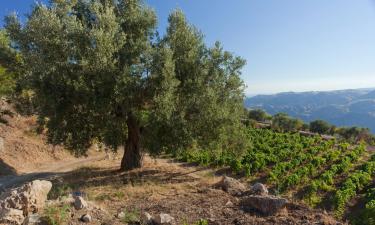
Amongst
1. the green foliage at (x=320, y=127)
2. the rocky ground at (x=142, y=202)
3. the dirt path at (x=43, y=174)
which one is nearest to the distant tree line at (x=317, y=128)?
the green foliage at (x=320, y=127)

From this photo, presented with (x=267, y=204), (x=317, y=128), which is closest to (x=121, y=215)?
(x=267, y=204)

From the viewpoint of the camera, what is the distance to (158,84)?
1836 cm

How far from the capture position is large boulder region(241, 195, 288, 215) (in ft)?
38.5

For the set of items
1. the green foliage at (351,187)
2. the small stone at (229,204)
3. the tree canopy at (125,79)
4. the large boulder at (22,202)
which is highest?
the tree canopy at (125,79)

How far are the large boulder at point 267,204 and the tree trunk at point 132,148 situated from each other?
10.3m

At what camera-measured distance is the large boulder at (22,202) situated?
10422 millimetres

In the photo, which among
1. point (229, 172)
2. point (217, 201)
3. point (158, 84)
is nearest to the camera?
point (217, 201)

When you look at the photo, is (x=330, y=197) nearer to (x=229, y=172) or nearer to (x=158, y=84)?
(x=229, y=172)

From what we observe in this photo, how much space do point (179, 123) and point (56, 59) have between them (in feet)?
23.1

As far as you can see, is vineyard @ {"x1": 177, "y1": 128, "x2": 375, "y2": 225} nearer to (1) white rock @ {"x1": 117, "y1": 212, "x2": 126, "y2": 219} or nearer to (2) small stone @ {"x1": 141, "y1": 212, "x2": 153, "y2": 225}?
(2) small stone @ {"x1": 141, "y1": 212, "x2": 153, "y2": 225}

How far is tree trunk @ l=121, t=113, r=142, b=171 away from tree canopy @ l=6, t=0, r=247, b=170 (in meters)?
0.06

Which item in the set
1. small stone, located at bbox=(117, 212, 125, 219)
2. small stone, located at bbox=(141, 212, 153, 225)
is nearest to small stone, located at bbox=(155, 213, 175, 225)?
small stone, located at bbox=(141, 212, 153, 225)

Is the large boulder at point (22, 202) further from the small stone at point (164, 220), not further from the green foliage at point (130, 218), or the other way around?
the small stone at point (164, 220)

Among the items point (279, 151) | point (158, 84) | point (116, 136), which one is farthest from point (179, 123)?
point (279, 151)
